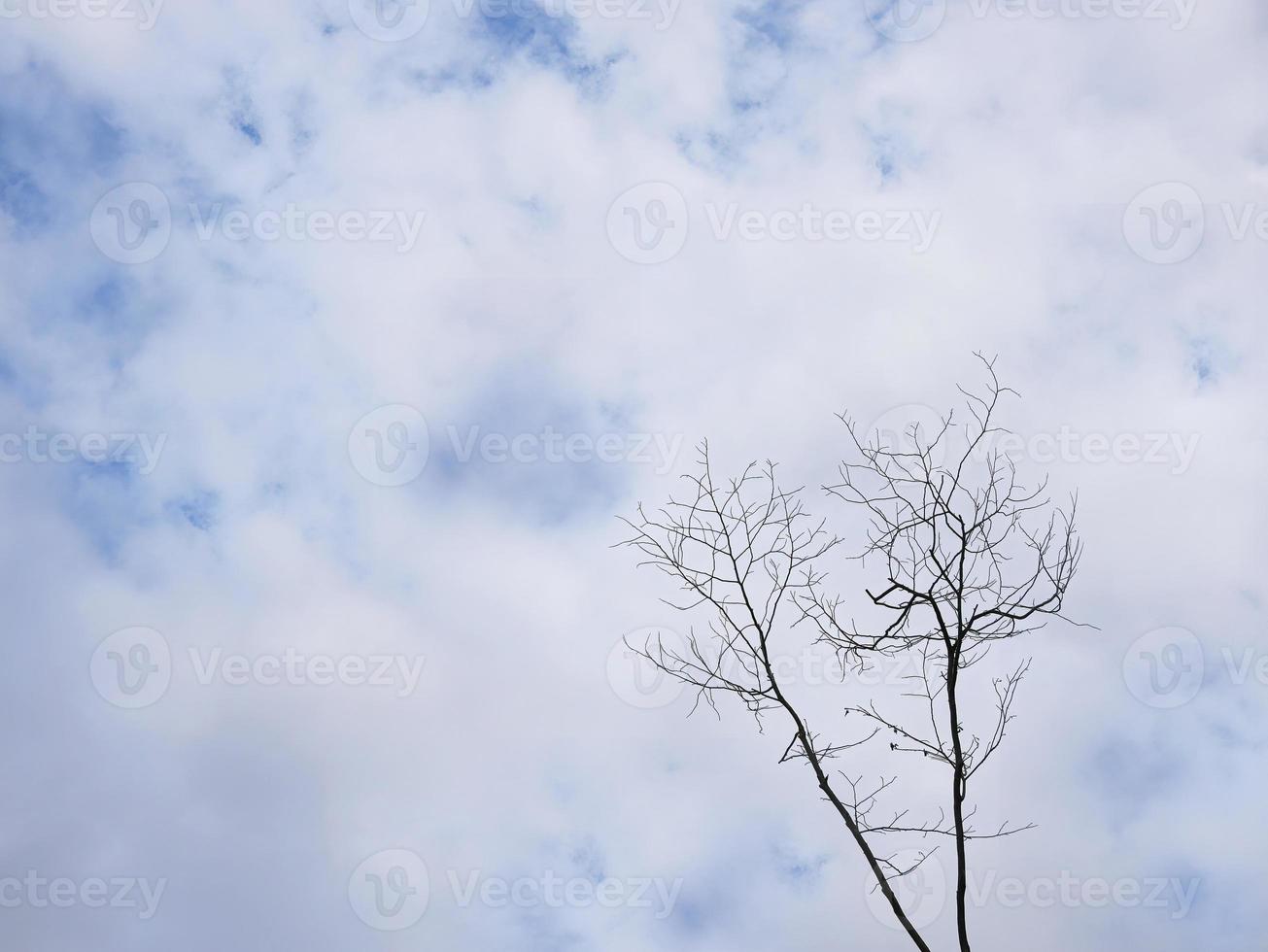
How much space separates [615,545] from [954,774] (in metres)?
2.42

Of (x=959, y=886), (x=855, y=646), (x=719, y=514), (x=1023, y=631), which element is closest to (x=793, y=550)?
(x=719, y=514)

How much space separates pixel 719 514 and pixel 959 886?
2.30 m

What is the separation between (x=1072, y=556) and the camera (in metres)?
4.89

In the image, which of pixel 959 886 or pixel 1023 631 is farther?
pixel 1023 631

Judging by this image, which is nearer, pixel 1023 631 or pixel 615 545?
pixel 1023 631

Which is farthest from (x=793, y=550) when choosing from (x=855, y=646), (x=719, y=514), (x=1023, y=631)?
(x=1023, y=631)

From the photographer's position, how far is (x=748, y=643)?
5.13 m

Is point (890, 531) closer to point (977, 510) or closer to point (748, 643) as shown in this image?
point (977, 510)

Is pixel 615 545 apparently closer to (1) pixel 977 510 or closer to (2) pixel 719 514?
(2) pixel 719 514

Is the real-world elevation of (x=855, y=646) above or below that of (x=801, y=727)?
above

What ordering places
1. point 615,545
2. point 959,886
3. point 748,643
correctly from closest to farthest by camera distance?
point 959,886 → point 748,643 → point 615,545

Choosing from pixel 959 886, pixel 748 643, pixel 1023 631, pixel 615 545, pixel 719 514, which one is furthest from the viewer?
pixel 615 545

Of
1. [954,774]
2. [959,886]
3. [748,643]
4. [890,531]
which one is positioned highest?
[890,531]

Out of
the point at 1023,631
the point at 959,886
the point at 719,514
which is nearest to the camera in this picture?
the point at 959,886
